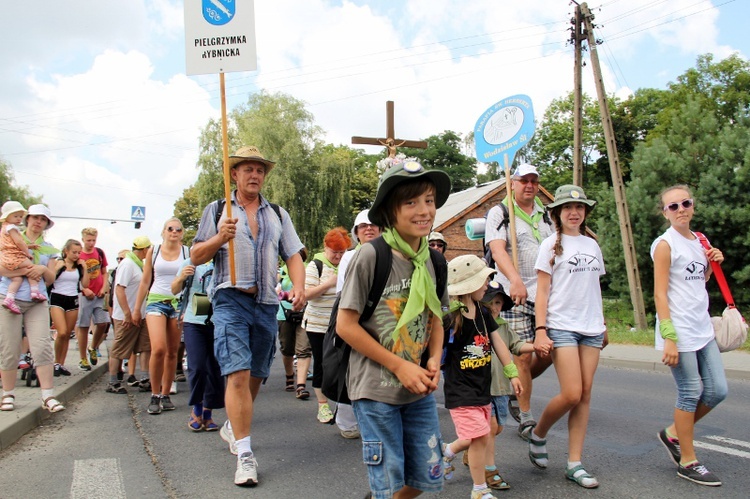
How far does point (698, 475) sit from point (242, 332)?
3152 mm

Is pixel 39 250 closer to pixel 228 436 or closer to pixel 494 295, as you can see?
pixel 228 436

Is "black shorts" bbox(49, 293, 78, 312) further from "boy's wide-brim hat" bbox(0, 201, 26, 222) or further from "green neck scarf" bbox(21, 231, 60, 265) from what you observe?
"boy's wide-brim hat" bbox(0, 201, 26, 222)

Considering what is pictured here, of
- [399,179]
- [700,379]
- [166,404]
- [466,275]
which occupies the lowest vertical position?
[166,404]

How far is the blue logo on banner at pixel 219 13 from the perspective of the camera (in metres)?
4.99

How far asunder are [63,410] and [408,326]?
5545mm

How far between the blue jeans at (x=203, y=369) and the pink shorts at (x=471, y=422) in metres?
2.56

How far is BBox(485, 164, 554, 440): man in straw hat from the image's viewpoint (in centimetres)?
514

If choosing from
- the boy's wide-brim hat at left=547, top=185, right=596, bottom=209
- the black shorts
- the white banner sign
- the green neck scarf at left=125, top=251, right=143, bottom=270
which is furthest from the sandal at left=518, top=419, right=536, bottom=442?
the black shorts

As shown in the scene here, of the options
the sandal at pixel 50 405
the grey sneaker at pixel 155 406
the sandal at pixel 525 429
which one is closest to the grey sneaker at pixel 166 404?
the grey sneaker at pixel 155 406

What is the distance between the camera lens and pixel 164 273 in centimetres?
735

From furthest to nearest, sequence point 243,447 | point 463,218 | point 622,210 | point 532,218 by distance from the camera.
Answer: point 463,218, point 622,210, point 532,218, point 243,447

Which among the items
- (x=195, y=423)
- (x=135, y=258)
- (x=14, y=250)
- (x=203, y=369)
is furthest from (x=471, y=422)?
(x=135, y=258)

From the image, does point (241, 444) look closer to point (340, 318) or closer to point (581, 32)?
point (340, 318)

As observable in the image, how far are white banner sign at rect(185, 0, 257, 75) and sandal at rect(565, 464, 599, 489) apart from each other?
3605 mm
